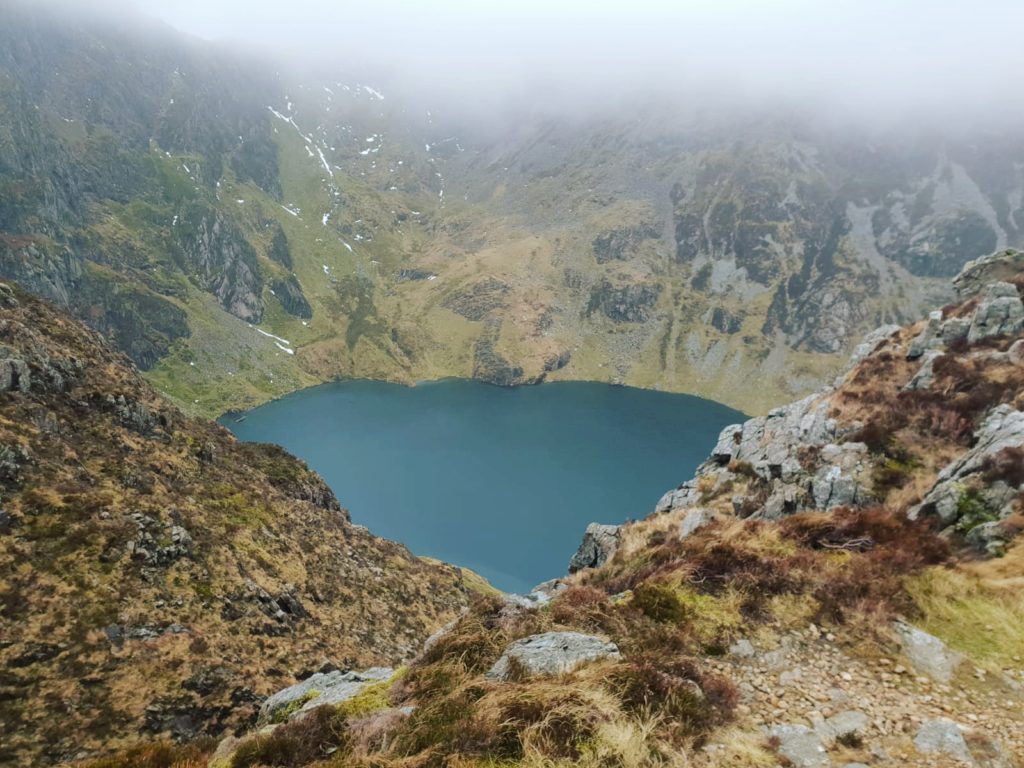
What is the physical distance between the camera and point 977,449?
1948 cm

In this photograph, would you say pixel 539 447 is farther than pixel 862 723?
Yes

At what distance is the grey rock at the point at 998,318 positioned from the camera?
108 feet

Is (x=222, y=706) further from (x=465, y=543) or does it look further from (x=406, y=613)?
(x=465, y=543)

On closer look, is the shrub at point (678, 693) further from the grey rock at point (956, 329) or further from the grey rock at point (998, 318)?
the grey rock at point (956, 329)

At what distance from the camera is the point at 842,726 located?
9.46m

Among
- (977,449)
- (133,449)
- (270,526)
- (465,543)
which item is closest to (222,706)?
(270,526)

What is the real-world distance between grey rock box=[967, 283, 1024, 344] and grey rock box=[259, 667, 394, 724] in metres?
38.1

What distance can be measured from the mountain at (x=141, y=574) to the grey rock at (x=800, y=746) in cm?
2296

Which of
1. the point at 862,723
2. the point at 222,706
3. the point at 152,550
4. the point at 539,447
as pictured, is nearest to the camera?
the point at 862,723

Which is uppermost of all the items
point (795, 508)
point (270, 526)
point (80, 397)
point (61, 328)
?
point (61, 328)

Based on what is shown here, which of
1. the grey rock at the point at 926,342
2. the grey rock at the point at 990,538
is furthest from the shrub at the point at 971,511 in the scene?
the grey rock at the point at 926,342

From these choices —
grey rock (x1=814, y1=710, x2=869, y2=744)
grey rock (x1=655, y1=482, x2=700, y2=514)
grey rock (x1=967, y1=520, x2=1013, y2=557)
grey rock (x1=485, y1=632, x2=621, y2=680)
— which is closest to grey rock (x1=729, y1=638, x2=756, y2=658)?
grey rock (x1=814, y1=710, x2=869, y2=744)

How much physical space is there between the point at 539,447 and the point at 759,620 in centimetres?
18826

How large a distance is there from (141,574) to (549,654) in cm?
2585
